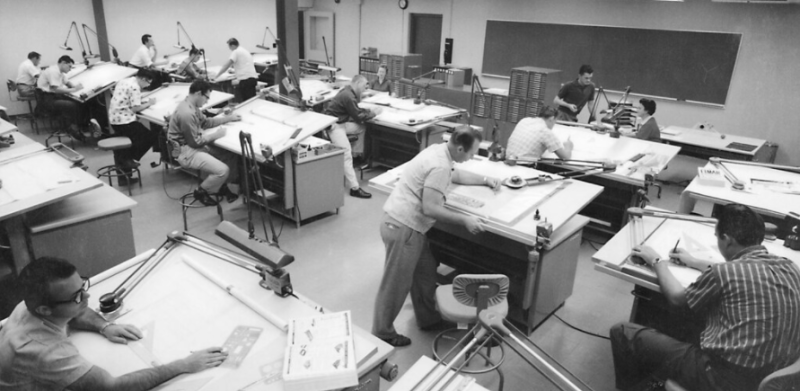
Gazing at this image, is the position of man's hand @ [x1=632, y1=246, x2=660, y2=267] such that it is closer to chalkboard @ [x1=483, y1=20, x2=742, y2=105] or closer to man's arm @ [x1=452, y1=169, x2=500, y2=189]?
man's arm @ [x1=452, y1=169, x2=500, y2=189]

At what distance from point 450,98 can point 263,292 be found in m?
6.51

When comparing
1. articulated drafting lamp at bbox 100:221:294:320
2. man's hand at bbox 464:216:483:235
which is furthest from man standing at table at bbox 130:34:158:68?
man's hand at bbox 464:216:483:235

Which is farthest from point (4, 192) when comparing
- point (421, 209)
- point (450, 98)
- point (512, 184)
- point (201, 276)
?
point (450, 98)

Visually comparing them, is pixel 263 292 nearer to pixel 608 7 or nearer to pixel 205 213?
pixel 205 213

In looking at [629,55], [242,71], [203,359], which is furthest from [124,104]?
[629,55]

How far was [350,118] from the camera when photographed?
6242 mm

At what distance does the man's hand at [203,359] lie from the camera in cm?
181

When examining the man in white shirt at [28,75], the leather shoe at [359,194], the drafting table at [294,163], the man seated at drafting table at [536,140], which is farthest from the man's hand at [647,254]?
the man in white shirt at [28,75]

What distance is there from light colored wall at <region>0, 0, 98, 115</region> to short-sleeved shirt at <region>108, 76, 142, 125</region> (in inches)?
183

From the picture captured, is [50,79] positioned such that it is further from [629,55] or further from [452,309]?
[629,55]

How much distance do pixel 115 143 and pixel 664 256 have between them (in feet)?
16.9

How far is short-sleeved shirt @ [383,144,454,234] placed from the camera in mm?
2863

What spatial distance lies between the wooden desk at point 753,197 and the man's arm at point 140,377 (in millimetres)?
3599

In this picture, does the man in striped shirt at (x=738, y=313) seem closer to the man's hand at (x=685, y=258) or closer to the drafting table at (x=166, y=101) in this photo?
the man's hand at (x=685, y=258)
